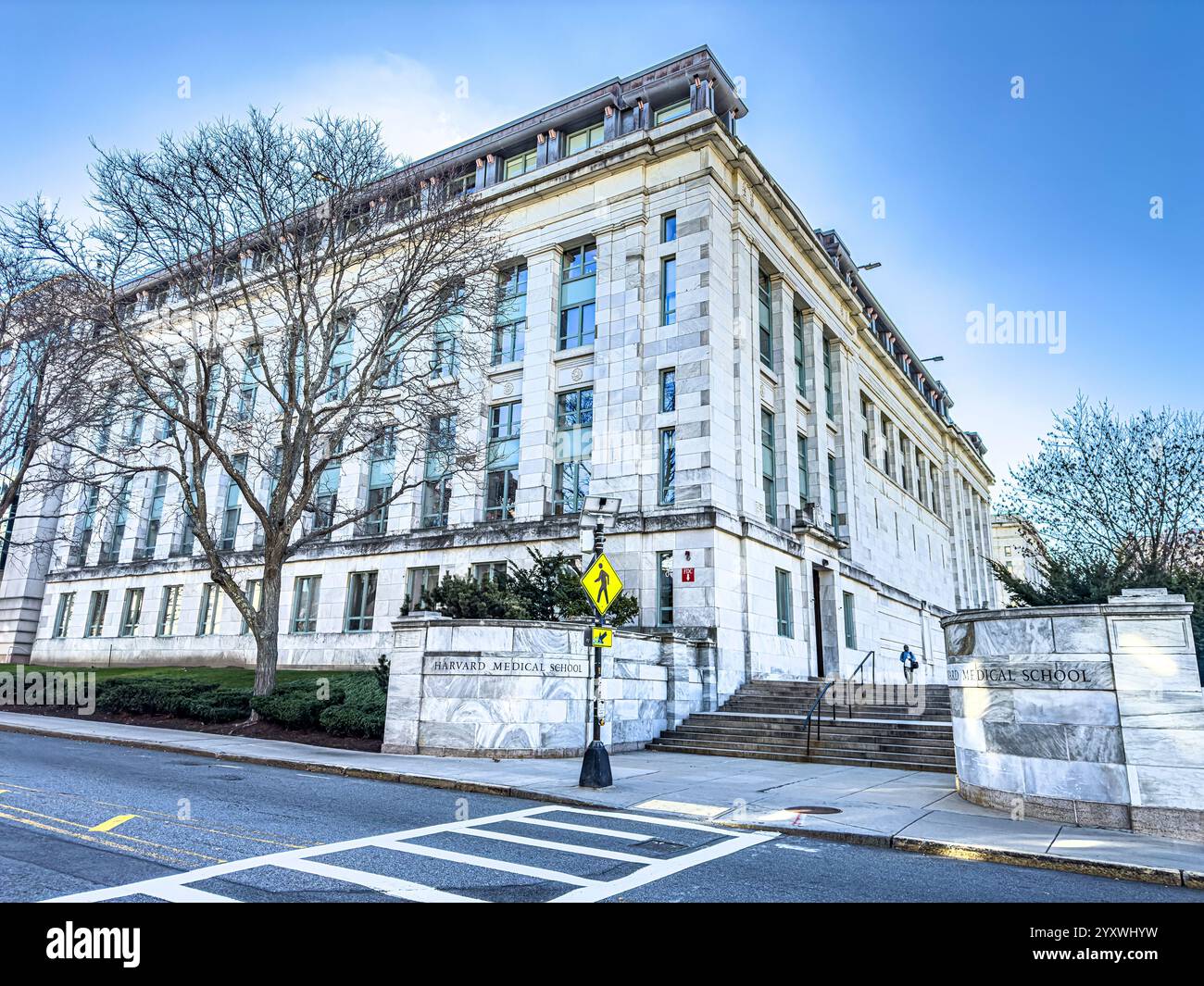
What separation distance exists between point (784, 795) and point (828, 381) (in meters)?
27.8

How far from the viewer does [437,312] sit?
906 inches

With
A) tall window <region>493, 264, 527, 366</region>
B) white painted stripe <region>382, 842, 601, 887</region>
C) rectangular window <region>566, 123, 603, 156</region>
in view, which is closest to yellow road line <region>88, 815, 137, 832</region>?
white painted stripe <region>382, 842, 601, 887</region>

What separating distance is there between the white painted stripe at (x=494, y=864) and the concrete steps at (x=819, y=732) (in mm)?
11599

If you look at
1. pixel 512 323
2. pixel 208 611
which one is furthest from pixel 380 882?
pixel 208 611

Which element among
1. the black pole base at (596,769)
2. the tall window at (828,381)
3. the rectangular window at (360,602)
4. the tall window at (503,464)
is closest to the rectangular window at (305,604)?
the rectangular window at (360,602)

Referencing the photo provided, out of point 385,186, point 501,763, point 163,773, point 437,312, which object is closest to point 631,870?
point 501,763

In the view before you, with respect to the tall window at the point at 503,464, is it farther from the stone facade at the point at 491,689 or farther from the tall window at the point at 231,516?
the tall window at the point at 231,516

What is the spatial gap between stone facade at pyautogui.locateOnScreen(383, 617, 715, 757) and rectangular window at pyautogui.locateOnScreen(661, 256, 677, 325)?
13441mm

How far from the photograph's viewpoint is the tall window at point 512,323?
3047 centimetres

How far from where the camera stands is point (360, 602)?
31.2m

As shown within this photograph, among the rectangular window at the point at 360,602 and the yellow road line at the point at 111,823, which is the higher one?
the rectangular window at the point at 360,602

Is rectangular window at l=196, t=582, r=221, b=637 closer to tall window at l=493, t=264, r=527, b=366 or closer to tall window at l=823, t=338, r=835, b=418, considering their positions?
tall window at l=493, t=264, r=527, b=366

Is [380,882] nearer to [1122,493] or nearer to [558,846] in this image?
[558,846]

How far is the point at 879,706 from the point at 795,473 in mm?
11532
